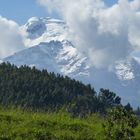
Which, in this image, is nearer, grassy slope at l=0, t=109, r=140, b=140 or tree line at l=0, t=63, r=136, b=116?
→ grassy slope at l=0, t=109, r=140, b=140

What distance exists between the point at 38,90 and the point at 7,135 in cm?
9799

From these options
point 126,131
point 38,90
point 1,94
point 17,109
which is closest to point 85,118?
point 17,109

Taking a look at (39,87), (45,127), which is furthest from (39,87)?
(45,127)

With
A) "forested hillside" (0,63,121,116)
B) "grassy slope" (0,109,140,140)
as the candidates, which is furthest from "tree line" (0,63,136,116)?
"grassy slope" (0,109,140,140)

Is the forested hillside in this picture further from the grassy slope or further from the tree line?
the grassy slope

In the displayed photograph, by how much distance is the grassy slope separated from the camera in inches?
622

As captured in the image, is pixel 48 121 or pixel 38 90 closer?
pixel 48 121

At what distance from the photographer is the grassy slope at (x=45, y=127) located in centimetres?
1580

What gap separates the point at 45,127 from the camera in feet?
55.0

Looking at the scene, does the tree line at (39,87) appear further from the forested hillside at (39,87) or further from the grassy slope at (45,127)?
the grassy slope at (45,127)

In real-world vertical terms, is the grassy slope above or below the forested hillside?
below

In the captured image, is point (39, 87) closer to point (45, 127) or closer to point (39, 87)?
point (39, 87)

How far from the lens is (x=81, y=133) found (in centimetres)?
1681

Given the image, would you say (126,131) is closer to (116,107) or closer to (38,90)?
(116,107)
